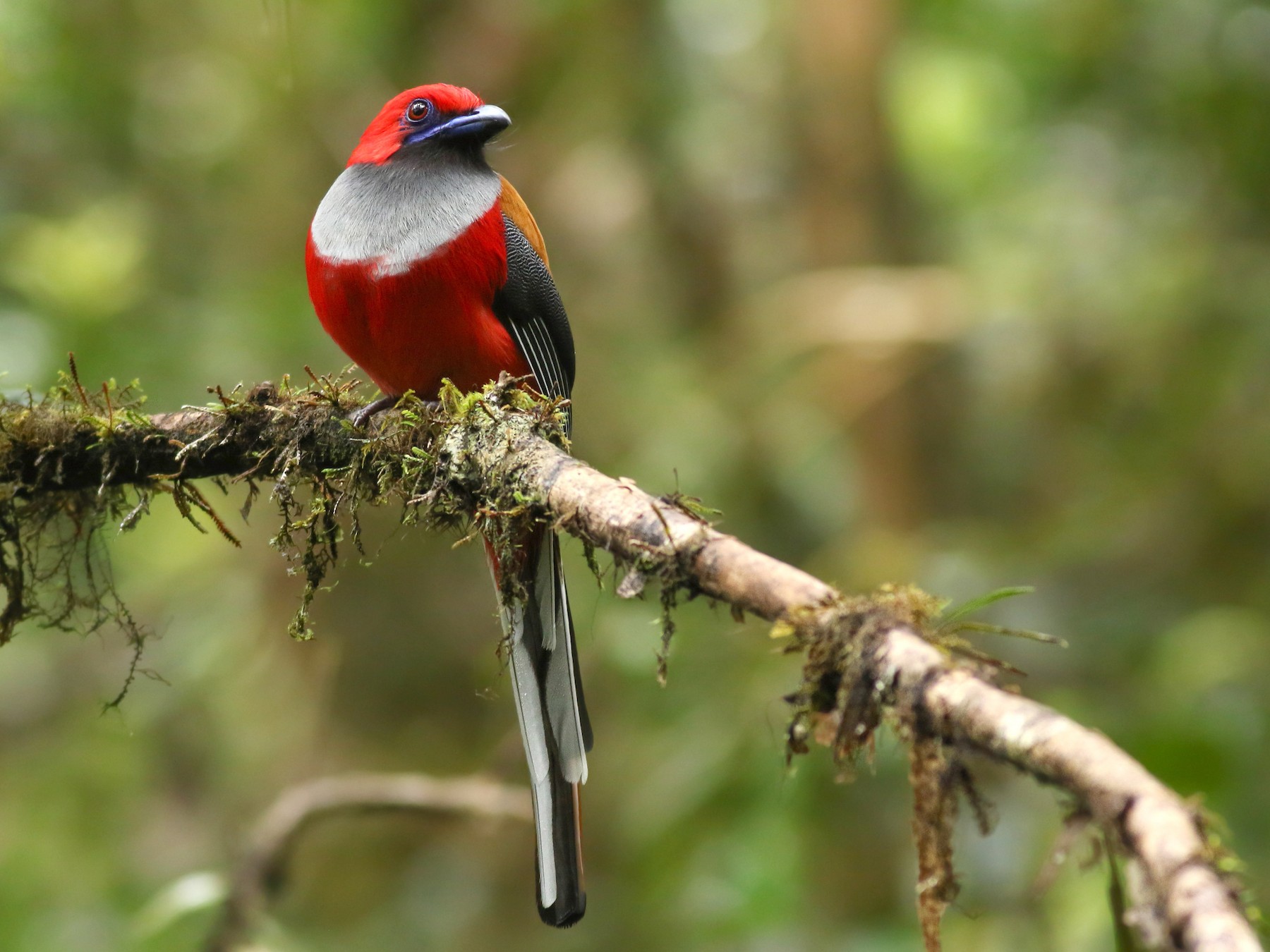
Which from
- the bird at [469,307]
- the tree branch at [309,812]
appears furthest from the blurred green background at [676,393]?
the bird at [469,307]

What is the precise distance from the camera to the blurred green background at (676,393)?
4578mm

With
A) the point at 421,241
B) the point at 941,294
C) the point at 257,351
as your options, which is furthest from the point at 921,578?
the point at 257,351

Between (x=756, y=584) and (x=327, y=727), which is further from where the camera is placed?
(x=327, y=727)

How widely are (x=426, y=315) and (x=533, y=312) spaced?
39 cm

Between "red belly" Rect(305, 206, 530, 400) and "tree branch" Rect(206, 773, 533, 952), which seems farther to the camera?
"tree branch" Rect(206, 773, 533, 952)

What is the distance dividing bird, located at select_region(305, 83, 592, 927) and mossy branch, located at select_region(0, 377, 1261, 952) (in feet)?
0.83

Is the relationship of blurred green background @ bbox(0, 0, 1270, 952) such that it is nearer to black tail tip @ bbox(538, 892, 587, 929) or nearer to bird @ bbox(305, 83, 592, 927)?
bird @ bbox(305, 83, 592, 927)

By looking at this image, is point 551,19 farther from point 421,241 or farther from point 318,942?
point 318,942

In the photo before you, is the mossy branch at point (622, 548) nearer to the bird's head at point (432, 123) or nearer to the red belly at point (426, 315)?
the red belly at point (426, 315)

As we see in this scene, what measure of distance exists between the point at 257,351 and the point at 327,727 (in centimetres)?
177

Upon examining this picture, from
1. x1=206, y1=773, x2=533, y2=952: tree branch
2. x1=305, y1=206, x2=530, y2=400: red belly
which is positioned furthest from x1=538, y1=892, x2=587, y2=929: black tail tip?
x1=305, y1=206, x2=530, y2=400: red belly

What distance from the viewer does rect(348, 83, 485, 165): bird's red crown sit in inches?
146

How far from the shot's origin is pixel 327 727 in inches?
227

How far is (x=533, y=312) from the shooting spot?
11.3 feet
